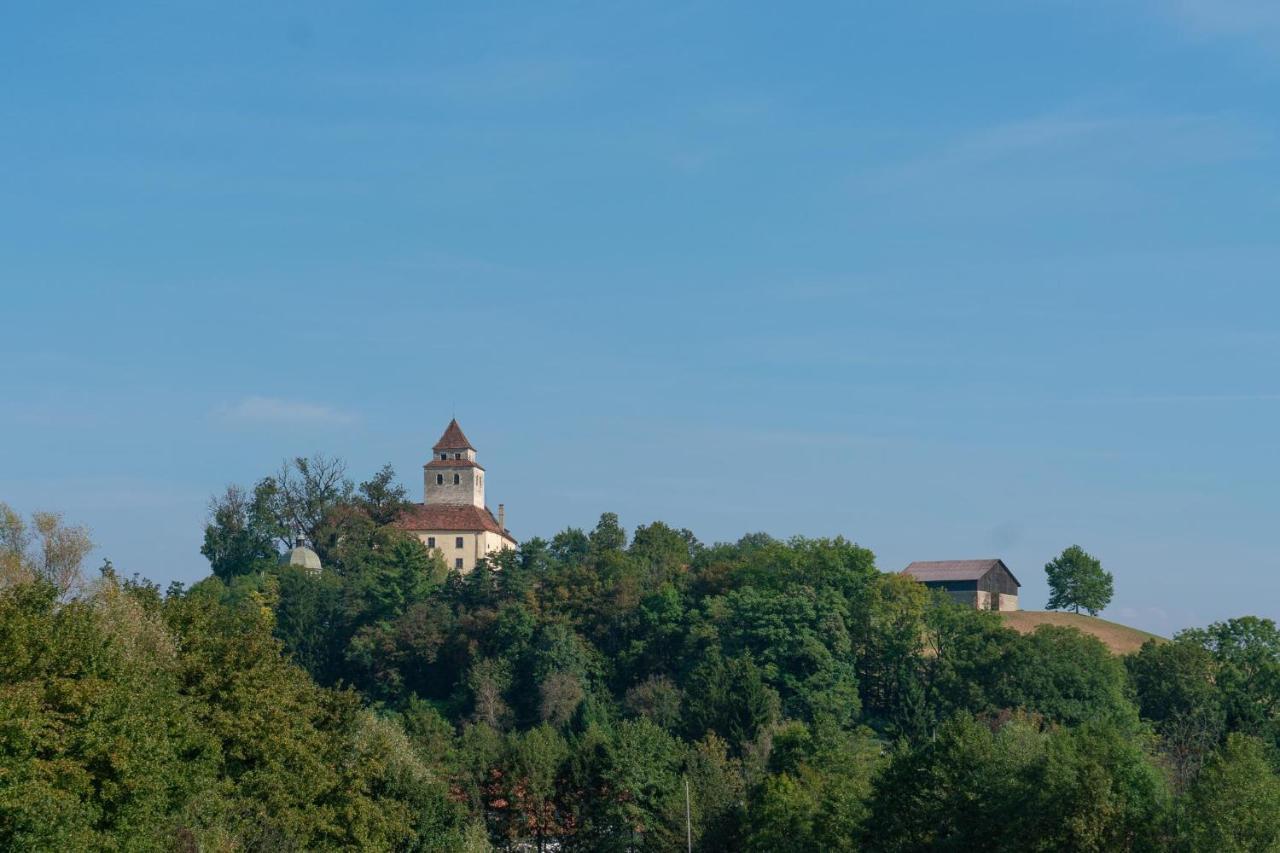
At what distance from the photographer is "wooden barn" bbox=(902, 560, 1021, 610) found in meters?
123

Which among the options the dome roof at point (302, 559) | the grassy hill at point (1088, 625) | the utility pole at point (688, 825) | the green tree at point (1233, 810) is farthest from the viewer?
the dome roof at point (302, 559)

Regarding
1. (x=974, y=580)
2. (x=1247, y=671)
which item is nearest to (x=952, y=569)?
(x=974, y=580)

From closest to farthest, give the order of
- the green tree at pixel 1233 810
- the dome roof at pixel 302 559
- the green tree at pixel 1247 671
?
the green tree at pixel 1233 810 < the green tree at pixel 1247 671 < the dome roof at pixel 302 559

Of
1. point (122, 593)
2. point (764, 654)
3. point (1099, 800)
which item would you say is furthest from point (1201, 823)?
point (764, 654)

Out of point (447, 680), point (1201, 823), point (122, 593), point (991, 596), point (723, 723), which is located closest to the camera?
point (1201, 823)

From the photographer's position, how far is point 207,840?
4894 cm

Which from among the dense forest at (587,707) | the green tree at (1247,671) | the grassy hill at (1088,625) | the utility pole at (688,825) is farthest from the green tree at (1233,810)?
the grassy hill at (1088,625)

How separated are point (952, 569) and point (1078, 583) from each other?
33.0 ft

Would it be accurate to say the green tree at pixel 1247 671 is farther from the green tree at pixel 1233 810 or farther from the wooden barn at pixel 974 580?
the green tree at pixel 1233 810

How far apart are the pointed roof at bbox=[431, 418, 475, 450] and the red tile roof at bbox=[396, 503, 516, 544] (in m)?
5.82

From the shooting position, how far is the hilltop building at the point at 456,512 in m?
143

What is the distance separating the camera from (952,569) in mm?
126688

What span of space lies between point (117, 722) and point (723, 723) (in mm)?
47072

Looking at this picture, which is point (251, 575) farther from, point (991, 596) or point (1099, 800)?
point (1099, 800)
